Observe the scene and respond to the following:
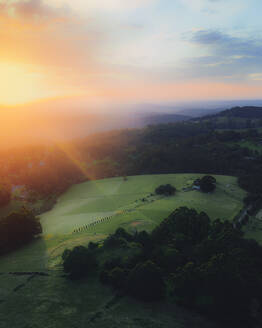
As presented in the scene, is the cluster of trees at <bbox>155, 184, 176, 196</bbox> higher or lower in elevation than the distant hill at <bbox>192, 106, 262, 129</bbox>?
lower

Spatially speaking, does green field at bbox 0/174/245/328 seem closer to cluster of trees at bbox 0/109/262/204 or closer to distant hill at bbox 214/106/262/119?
cluster of trees at bbox 0/109/262/204

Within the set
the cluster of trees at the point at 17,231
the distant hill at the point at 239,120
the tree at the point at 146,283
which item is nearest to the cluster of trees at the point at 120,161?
the cluster of trees at the point at 17,231

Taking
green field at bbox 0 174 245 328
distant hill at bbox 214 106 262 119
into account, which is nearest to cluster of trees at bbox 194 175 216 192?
green field at bbox 0 174 245 328

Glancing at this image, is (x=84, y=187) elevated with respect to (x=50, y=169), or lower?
lower

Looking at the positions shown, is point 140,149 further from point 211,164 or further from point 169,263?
point 169,263

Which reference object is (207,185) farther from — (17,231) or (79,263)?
(17,231)

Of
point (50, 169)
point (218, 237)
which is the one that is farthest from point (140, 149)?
point (218, 237)

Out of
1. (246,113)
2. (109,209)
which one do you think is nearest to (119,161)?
(109,209)
